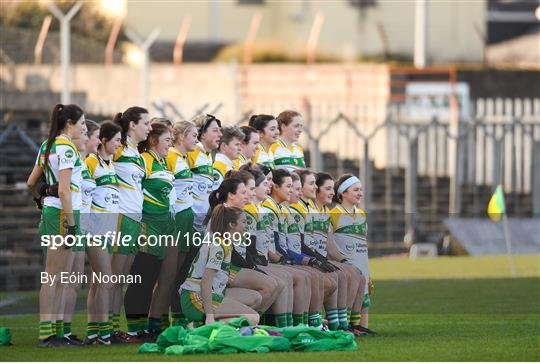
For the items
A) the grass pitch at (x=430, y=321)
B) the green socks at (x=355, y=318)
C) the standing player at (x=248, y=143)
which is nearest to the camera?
the grass pitch at (x=430, y=321)

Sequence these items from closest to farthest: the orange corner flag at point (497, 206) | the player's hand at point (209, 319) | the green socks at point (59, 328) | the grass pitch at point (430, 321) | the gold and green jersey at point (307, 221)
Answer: the grass pitch at point (430, 321) < the player's hand at point (209, 319) < the green socks at point (59, 328) < the gold and green jersey at point (307, 221) < the orange corner flag at point (497, 206)

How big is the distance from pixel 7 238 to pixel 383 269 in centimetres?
561

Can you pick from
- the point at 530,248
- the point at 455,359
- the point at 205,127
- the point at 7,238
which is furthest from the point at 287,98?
the point at 455,359

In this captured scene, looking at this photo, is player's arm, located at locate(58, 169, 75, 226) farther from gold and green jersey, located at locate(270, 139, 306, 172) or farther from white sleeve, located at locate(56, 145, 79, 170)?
gold and green jersey, located at locate(270, 139, 306, 172)

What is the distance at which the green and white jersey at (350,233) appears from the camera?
14.4 meters

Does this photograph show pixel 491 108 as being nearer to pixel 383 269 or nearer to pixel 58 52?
pixel 383 269

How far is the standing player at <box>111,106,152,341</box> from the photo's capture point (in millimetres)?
13406

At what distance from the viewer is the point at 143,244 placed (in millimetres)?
13648

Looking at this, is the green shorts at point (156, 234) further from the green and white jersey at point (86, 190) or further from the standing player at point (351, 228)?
the standing player at point (351, 228)

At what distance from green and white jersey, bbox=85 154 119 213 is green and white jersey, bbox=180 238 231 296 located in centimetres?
82

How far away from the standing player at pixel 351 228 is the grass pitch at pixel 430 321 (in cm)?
49

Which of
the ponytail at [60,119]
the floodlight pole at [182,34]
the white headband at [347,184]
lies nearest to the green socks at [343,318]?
the white headband at [347,184]

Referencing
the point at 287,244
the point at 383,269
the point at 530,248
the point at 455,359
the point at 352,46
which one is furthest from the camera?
the point at 352,46

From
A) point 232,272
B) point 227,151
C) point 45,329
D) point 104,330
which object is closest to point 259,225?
point 232,272
